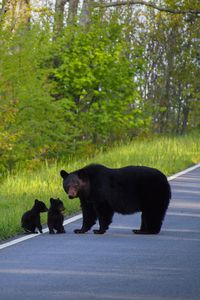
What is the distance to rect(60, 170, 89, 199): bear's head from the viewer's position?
14.6 metres

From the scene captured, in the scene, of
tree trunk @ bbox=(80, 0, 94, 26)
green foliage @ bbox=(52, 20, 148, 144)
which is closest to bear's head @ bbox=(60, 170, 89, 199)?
green foliage @ bbox=(52, 20, 148, 144)

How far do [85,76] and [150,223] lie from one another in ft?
78.3

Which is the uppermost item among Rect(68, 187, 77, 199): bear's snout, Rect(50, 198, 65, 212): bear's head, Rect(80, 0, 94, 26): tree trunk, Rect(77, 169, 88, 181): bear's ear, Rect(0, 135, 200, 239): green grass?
Rect(80, 0, 94, 26): tree trunk

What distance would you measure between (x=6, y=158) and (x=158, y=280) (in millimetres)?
19847

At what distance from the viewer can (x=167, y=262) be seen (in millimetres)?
12195

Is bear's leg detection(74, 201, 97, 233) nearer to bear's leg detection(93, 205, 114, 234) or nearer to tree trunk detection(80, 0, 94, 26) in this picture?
bear's leg detection(93, 205, 114, 234)

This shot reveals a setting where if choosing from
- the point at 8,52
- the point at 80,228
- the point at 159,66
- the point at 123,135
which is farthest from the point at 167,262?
the point at 159,66

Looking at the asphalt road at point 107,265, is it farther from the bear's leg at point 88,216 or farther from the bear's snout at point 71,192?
the bear's snout at point 71,192

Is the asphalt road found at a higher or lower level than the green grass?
higher

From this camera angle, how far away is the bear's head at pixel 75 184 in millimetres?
14570

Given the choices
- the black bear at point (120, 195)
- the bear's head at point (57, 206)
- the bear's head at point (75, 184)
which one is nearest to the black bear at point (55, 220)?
the bear's head at point (57, 206)

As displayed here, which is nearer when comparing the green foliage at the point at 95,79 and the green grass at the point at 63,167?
the green grass at the point at 63,167

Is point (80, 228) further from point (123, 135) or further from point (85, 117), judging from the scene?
point (123, 135)

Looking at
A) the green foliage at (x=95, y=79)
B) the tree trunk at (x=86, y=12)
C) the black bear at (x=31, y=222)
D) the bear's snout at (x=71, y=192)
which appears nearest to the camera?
the bear's snout at (x=71, y=192)
